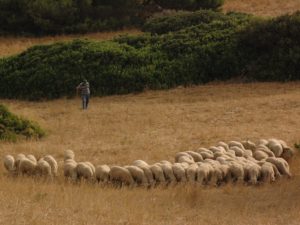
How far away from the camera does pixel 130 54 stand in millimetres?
30453

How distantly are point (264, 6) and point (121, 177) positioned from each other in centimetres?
3482

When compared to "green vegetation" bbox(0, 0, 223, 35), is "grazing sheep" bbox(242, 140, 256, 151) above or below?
below

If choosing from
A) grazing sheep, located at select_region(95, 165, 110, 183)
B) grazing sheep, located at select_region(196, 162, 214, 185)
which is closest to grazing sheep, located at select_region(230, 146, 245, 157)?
grazing sheep, located at select_region(196, 162, 214, 185)

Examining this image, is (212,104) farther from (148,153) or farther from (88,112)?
(148,153)

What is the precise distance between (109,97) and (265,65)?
708cm

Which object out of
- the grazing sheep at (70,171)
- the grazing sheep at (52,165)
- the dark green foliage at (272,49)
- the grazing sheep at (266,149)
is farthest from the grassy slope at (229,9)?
the grazing sheep at (70,171)

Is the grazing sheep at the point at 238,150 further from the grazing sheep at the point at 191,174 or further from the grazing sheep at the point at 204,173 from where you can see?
the grazing sheep at the point at 191,174

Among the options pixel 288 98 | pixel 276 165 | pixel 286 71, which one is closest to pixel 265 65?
pixel 286 71

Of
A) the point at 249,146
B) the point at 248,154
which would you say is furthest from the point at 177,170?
the point at 249,146

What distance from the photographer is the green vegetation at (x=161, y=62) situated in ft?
95.4

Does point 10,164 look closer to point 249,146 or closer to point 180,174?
point 180,174

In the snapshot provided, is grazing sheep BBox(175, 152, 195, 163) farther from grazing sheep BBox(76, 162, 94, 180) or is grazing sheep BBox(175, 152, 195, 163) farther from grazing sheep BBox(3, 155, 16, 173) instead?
grazing sheep BBox(3, 155, 16, 173)

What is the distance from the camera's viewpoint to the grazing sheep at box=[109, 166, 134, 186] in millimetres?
13328

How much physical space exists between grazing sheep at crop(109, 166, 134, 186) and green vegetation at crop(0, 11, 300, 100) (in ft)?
51.2
